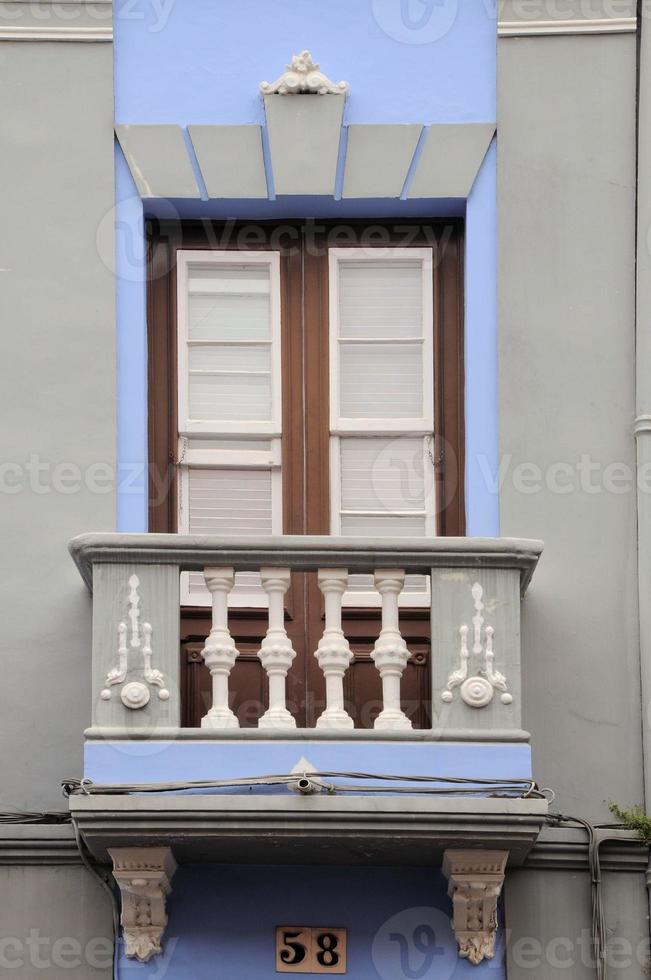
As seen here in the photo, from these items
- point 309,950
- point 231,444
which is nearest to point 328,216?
point 231,444

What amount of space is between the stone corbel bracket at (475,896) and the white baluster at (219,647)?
1239 millimetres

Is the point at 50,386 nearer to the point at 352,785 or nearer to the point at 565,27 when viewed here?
the point at 352,785

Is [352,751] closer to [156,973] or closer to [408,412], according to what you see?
[156,973]

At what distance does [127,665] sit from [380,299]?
2647 mm

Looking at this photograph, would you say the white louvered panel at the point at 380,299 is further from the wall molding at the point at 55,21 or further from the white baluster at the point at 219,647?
the white baluster at the point at 219,647

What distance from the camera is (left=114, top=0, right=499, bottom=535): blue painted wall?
1199cm

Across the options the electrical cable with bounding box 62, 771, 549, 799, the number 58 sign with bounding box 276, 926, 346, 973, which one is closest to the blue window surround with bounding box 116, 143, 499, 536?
the electrical cable with bounding box 62, 771, 549, 799

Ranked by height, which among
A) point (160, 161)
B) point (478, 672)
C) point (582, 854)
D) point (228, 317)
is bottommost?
point (582, 854)

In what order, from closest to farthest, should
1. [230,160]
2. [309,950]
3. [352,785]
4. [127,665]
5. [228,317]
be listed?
[352,785]
[127,665]
[309,950]
[230,160]
[228,317]

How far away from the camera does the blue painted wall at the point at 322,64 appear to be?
1199 centimetres

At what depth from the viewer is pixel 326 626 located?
422 inches

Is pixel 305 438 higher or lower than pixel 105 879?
higher

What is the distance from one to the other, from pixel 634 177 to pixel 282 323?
78.0 inches

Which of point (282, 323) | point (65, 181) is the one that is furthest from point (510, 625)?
point (65, 181)
